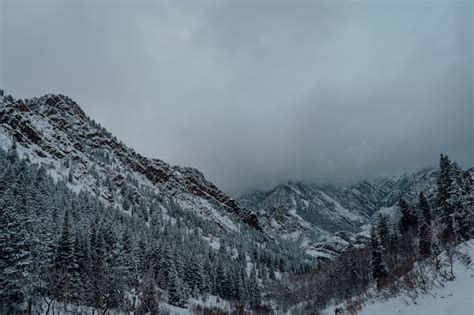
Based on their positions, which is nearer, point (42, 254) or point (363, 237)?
point (42, 254)

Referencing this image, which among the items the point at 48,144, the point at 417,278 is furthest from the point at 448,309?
the point at 48,144

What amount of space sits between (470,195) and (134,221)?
112 m

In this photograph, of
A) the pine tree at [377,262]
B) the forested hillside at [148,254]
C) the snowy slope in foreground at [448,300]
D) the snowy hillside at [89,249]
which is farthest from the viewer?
the pine tree at [377,262]

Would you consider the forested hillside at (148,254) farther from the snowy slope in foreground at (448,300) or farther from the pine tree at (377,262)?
the snowy slope in foreground at (448,300)

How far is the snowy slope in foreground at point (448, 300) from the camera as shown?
8.21 metres

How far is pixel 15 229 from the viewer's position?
1329 inches

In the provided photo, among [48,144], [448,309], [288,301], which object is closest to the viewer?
[448,309]

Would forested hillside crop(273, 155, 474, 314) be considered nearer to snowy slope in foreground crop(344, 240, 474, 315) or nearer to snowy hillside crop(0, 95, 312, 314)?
snowy slope in foreground crop(344, 240, 474, 315)

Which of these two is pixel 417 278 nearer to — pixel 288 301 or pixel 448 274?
pixel 448 274

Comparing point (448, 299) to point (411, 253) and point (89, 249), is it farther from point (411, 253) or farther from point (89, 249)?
point (89, 249)

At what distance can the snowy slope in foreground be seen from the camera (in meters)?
8.21

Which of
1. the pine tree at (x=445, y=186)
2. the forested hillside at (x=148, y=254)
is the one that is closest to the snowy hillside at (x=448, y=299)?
the forested hillside at (x=148, y=254)

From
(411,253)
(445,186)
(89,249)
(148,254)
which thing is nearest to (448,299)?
(411,253)

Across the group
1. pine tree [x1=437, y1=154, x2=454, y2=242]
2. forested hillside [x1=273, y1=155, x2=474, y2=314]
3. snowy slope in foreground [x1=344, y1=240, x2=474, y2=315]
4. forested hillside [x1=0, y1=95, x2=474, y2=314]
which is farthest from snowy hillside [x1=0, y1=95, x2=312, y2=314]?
pine tree [x1=437, y1=154, x2=454, y2=242]
